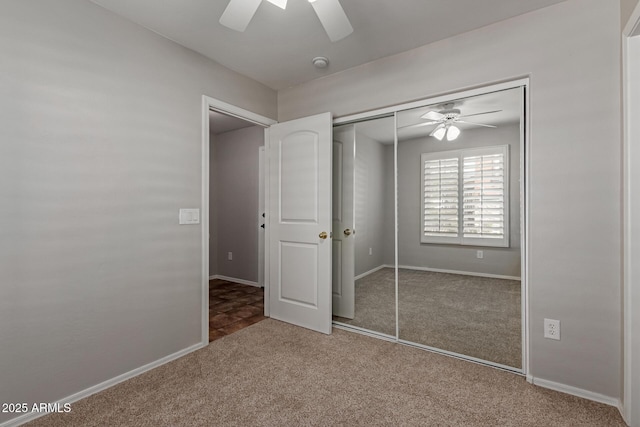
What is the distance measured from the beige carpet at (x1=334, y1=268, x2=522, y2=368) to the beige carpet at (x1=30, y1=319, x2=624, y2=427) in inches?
6.0

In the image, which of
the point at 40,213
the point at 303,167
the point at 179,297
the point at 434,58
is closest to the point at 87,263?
the point at 40,213

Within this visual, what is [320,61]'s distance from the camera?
2650 millimetres

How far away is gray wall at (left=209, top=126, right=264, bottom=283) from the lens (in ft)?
15.5

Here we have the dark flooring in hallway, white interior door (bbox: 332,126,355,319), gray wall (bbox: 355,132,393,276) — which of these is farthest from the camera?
the dark flooring in hallway

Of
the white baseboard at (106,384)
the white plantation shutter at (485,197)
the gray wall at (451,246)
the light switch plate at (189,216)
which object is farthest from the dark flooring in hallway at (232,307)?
the white plantation shutter at (485,197)

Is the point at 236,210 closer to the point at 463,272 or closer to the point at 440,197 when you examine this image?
the point at 440,197

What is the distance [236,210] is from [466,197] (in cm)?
357

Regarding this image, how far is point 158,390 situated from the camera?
6.39 ft

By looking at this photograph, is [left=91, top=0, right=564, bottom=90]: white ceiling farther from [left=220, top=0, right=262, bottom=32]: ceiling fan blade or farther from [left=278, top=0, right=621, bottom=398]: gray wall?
[left=220, top=0, right=262, bottom=32]: ceiling fan blade

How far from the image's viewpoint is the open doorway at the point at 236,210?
4.54m

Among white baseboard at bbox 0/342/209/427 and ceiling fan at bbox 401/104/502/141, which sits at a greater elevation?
ceiling fan at bbox 401/104/502/141

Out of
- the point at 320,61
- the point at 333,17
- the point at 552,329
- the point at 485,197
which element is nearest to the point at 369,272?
the point at 485,197

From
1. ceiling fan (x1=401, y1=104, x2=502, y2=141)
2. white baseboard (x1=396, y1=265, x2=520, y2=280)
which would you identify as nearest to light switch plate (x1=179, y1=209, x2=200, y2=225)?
white baseboard (x1=396, y1=265, x2=520, y2=280)

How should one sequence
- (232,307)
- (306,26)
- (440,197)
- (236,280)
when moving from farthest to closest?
(236,280) < (232,307) < (440,197) < (306,26)
